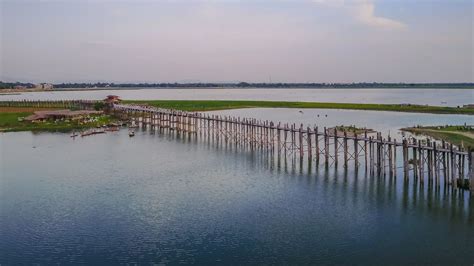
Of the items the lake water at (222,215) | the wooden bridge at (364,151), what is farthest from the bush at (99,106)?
the lake water at (222,215)

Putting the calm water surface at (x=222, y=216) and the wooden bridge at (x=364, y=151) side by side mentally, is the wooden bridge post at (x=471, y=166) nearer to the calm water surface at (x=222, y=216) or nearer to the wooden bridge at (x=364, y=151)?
the wooden bridge at (x=364, y=151)

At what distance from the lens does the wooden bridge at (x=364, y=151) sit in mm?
26531

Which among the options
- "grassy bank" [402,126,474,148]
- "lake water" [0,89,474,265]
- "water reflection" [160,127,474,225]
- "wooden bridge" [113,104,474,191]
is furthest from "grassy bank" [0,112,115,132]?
"grassy bank" [402,126,474,148]

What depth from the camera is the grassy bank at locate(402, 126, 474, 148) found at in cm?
3828

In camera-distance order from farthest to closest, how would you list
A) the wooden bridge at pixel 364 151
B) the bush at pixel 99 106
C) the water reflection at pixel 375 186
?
the bush at pixel 99 106, the wooden bridge at pixel 364 151, the water reflection at pixel 375 186

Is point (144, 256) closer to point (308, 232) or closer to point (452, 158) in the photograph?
point (308, 232)

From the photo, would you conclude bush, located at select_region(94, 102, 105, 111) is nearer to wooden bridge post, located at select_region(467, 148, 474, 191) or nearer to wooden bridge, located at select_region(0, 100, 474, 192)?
wooden bridge, located at select_region(0, 100, 474, 192)

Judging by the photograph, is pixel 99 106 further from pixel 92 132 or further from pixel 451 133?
pixel 451 133

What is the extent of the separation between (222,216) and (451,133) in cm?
2890

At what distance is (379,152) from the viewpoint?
30016 mm

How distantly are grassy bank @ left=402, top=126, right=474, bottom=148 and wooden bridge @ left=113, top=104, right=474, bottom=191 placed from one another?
83.4 inches

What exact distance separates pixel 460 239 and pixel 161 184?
53.9 feet

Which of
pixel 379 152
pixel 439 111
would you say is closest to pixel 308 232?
pixel 379 152

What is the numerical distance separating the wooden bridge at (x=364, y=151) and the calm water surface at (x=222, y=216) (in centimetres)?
153
